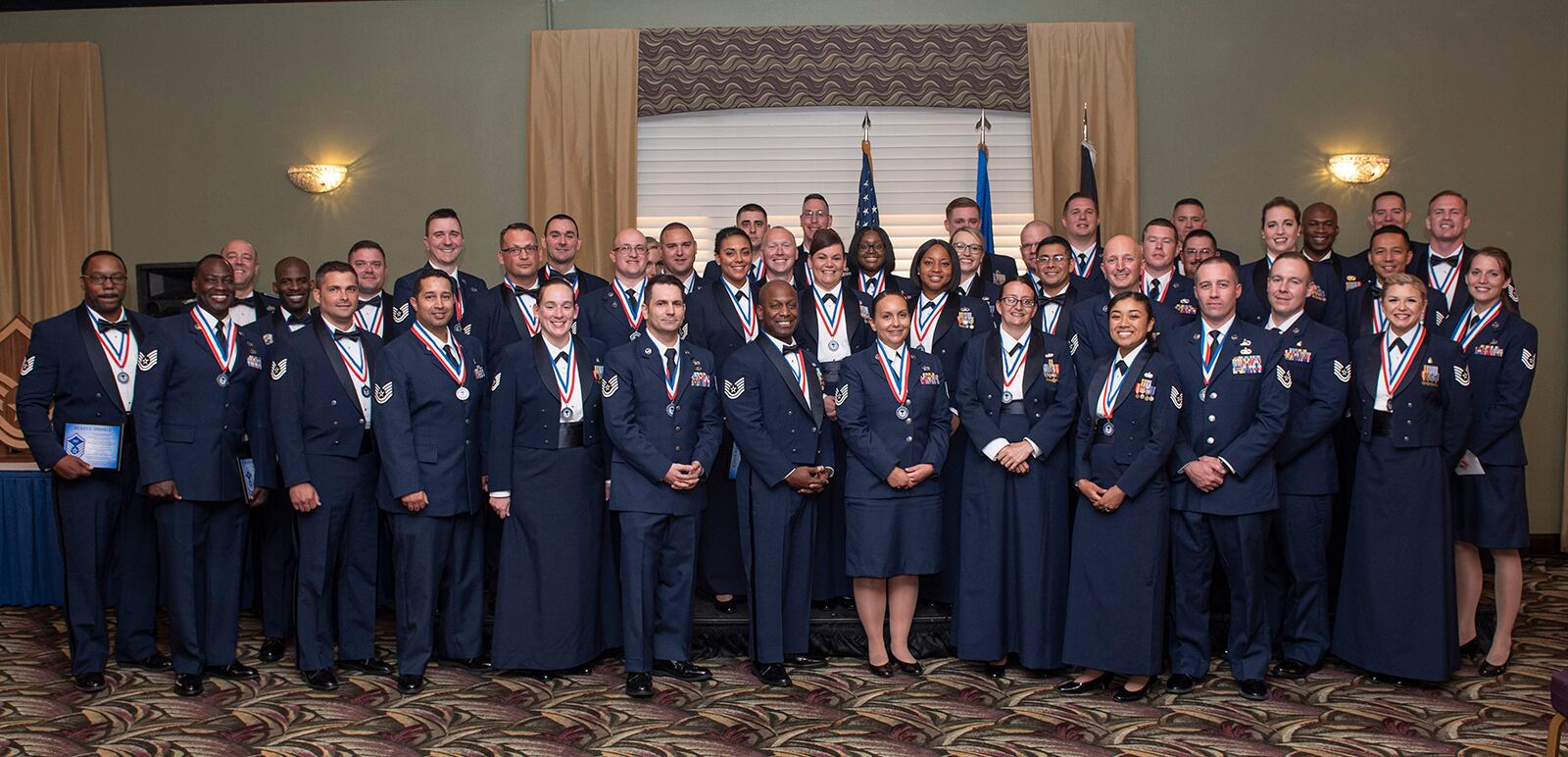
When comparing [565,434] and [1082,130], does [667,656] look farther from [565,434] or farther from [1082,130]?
[1082,130]

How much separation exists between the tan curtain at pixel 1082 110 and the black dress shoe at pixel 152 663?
211 inches

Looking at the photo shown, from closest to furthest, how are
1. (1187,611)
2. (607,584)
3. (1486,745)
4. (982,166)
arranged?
(1486,745) → (1187,611) → (607,584) → (982,166)

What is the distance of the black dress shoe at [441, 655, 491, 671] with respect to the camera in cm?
496

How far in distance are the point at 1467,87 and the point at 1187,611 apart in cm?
481

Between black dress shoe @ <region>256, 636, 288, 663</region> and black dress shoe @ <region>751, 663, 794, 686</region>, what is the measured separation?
6.69 ft

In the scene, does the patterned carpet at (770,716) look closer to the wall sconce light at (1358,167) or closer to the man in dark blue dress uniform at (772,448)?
the man in dark blue dress uniform at (772,448)

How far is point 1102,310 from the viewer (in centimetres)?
503

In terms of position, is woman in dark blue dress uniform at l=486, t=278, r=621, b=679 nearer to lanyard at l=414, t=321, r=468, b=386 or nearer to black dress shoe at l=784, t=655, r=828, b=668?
lanyard at l=414, t=321, r=468, b=386

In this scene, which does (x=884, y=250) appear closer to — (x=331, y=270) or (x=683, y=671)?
(x=683, y=671)

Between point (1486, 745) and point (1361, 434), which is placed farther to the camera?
point (1361, 434)

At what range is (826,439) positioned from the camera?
492 cm

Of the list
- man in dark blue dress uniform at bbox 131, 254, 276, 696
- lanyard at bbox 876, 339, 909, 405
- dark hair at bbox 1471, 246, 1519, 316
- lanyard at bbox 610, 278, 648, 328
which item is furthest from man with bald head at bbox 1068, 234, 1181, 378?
man in dark blue dress uniform at bbox 131, 254, 276, 696

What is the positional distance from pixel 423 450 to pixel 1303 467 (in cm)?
340

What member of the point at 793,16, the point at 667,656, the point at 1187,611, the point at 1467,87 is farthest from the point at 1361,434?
the point at 793,16
